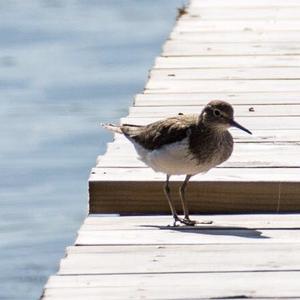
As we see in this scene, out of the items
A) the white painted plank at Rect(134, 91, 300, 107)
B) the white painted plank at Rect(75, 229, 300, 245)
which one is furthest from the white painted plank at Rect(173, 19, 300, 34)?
the white painted plank at Rect(75, 229, 300, 245)

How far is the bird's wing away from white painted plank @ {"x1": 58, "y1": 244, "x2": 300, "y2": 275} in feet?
3.24

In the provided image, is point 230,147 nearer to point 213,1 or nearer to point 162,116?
point 162,116

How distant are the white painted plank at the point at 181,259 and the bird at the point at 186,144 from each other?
1.78ft

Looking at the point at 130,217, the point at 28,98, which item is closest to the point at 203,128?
→ the point at 130,217

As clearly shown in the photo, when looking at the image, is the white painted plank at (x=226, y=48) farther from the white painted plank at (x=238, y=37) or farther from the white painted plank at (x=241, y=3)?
the white painted plank at (x=241, y=3)

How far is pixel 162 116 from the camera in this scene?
8.35m

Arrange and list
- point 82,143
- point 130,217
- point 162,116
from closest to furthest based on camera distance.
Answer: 1. point 130,217
2. point 162,116
3. point 82,143

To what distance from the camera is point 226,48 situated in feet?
33.8

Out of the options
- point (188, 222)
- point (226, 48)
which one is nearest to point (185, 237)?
point (188, 222)

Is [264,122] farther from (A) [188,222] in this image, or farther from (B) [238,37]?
(B) [238,37]

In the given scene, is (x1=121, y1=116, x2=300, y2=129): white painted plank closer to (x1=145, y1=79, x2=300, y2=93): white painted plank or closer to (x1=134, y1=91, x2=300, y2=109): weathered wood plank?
(x1=134, y1=91, x2=300, y2=109): weathered wood plank

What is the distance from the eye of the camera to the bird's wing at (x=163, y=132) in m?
7.10

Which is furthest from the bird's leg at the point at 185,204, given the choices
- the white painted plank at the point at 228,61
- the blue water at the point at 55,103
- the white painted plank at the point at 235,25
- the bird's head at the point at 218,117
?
the white painted plank at the point at 235,25

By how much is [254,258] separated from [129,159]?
5.14ft
